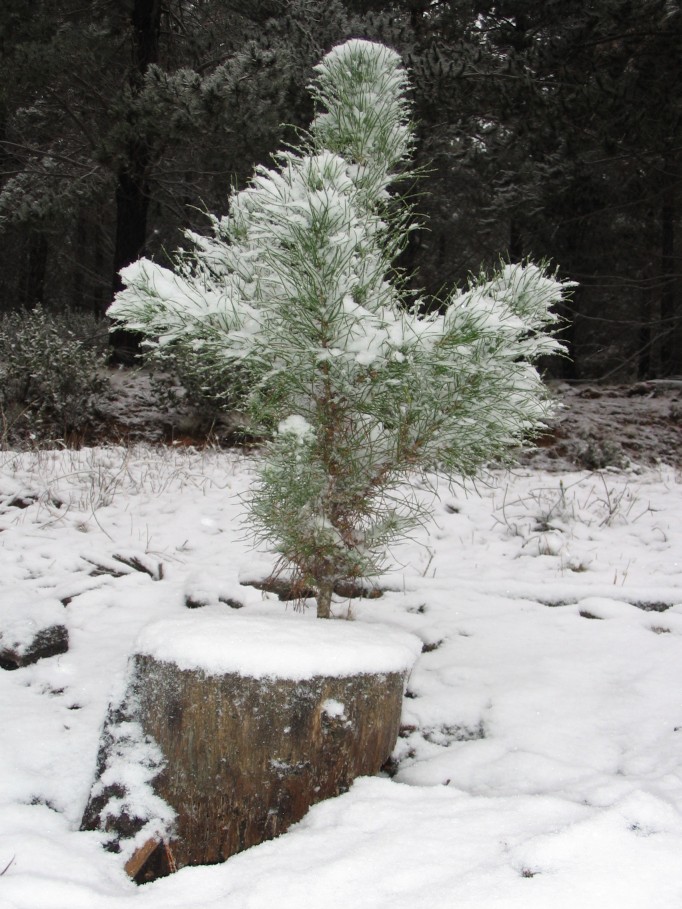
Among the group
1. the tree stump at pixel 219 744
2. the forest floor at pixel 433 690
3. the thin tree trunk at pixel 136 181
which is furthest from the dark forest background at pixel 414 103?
the tree stump at pixel 219 744

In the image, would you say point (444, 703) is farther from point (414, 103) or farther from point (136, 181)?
point (136, 181)

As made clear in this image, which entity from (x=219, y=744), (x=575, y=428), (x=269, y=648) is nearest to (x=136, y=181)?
(x=575, y=428)

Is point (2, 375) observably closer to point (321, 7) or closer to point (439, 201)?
point (321, 7)

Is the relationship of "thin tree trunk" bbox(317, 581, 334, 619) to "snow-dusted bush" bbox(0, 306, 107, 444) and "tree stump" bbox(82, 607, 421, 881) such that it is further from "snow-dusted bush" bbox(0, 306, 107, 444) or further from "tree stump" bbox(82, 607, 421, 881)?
"snow-dusted bush" bbox(0, 306, 107, 444)

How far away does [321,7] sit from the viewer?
295 inches

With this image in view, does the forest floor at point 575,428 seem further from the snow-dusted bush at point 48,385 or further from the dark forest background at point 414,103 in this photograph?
the dark forest background at point 414,103

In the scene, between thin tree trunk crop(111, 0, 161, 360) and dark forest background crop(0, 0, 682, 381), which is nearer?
A: dark forest background crop(0, 0, 682, 381)

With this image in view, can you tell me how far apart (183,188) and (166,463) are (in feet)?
22.1

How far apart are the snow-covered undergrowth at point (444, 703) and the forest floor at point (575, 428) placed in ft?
6.86

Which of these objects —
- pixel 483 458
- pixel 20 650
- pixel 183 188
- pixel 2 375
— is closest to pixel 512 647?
pixel 483 458

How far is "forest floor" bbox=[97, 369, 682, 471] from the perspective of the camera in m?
6.94

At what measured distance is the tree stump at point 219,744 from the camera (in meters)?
1.78

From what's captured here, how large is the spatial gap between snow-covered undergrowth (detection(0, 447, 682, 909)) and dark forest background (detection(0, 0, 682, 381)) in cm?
206

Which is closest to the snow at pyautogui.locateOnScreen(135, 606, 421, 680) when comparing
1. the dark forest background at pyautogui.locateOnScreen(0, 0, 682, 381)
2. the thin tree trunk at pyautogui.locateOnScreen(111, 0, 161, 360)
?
the dark forest background at pyautogui.locateOnScreen(0, 0, 682, 381)
